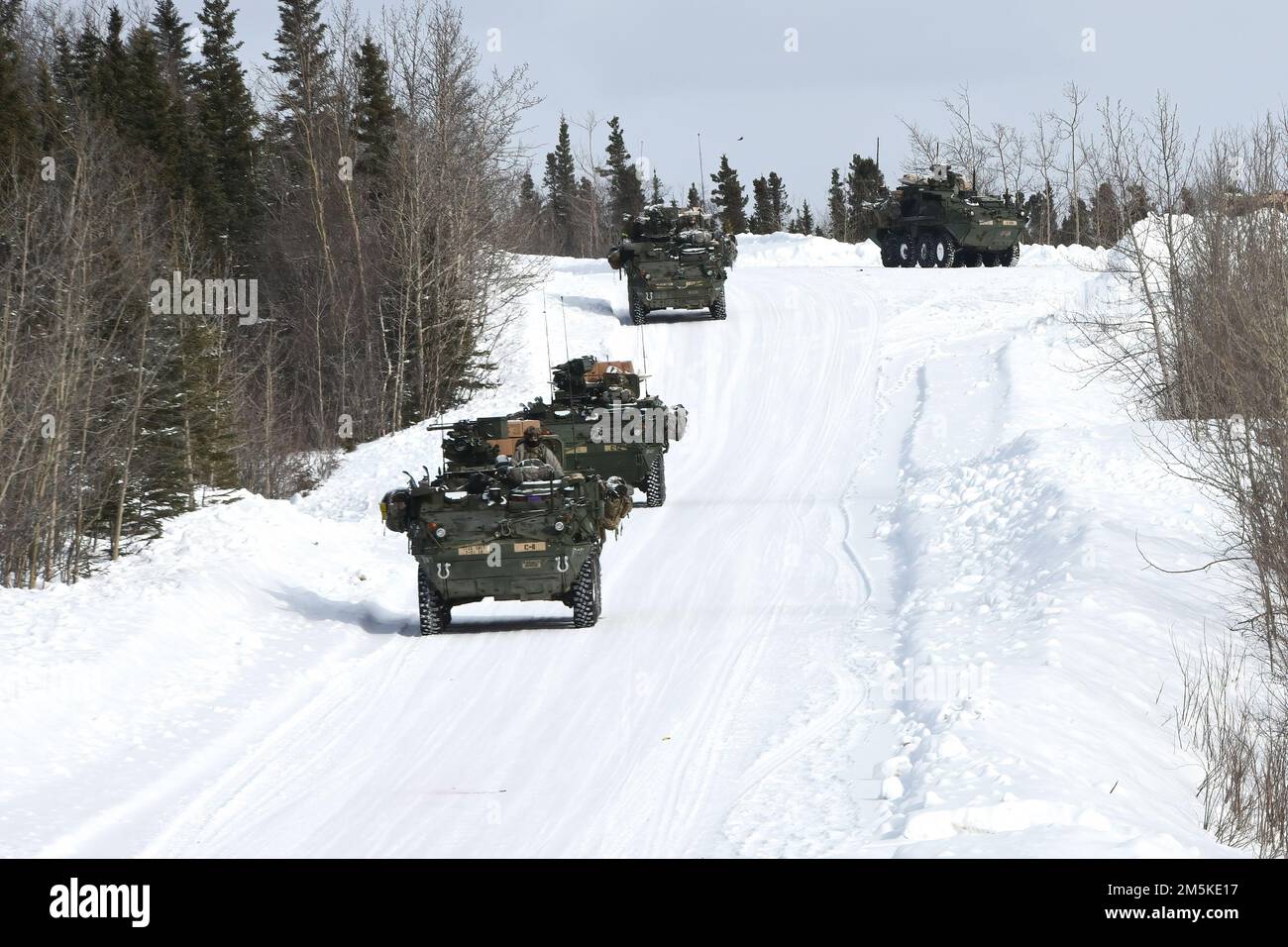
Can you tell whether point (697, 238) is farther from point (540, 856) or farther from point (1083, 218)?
point (1083, 218)

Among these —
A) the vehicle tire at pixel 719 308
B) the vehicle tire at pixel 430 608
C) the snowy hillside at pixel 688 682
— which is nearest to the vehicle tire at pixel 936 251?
the vehicle tire at pixel 719 308

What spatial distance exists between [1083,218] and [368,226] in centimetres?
4158

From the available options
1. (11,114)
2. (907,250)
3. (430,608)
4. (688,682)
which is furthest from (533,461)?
(907,250)

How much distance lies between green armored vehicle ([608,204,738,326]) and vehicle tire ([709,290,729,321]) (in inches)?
16.9

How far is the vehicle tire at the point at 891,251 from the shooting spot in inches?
1784

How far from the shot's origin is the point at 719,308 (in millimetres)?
37438

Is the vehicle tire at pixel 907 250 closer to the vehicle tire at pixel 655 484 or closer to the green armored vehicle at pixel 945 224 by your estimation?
the green armored vehicle at pixel 945 224

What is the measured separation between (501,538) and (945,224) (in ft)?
99.9

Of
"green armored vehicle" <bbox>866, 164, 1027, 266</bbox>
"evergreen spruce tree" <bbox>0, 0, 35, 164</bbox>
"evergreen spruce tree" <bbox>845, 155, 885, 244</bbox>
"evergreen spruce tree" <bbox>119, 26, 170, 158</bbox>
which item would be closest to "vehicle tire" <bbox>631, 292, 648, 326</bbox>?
"green armored vehicle" <bbox>866, 164, 1027, 266</bbox>

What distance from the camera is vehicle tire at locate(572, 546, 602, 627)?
14.9 metres

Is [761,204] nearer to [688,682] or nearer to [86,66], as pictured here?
[86,66]

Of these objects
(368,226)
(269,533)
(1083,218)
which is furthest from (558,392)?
(1083,218)

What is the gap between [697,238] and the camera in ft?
117

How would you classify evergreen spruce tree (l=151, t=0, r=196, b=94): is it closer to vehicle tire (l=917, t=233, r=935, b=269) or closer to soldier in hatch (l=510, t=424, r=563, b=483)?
vehicle tire (l=917, t=233, r=935, b=269)
